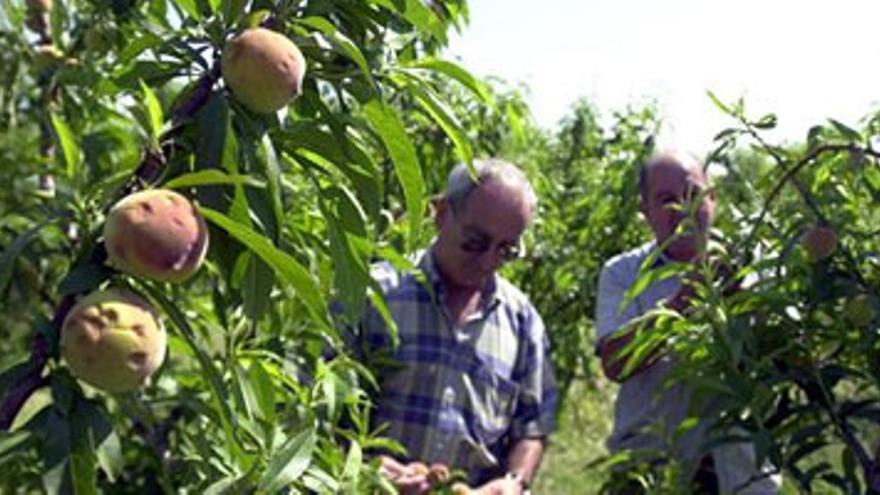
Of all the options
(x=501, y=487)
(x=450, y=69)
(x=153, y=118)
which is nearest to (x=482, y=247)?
(x=501, y=487)

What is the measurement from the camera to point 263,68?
123 centimetres

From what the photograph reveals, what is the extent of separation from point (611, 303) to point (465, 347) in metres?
0.40

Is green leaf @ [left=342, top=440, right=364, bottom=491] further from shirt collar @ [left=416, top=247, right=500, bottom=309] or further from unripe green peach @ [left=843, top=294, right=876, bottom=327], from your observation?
shirt collar @ [left=416, top=247, right=500, bottom=309]

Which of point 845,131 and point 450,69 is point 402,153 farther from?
point 845,131

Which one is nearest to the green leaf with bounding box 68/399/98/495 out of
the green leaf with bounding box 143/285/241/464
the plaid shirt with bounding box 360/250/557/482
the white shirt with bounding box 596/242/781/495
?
the green leaf with bounding box 143/285/241/464

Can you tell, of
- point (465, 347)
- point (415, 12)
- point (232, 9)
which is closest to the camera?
point (232, 9)

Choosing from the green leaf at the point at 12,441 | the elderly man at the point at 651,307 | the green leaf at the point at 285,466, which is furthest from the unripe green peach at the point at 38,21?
the green leaf at the point at 12,441

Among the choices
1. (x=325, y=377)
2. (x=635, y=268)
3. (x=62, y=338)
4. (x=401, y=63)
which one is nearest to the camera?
(x=62, y=338)

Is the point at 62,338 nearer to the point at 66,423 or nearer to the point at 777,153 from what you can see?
the point at 66,423

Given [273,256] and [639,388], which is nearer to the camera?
[273,256]

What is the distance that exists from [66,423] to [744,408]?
1411mm

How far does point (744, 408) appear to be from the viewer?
7.57ft

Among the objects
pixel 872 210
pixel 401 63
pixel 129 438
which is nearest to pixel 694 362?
pixel 872 210

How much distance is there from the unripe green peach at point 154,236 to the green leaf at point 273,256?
0.04m
